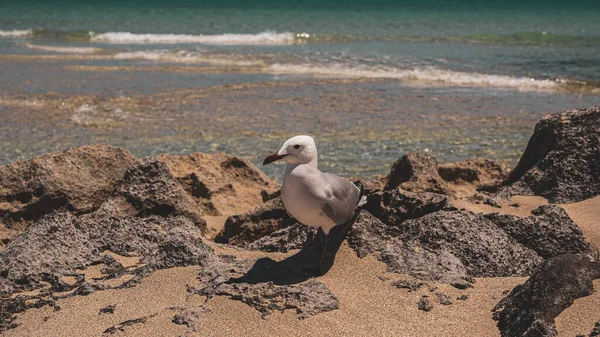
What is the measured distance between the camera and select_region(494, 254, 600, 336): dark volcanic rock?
2.86 m

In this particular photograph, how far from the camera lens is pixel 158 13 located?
39.2m

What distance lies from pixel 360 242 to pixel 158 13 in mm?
37360

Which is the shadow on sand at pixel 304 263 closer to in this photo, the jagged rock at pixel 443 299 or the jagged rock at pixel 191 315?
the jagged rock at pixel 191 315

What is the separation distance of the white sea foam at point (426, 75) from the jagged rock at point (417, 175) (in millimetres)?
9224

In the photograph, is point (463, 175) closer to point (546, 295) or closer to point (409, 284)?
point (409, 284)

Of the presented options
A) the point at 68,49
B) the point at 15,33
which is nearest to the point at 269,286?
the point at 68,49

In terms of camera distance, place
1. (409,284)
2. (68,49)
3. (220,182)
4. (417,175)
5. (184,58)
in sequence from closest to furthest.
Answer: (409,284), (417,175), (220,182), (184,58), (68,49)

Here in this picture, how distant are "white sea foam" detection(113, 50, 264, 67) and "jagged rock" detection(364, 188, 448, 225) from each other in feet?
44.5

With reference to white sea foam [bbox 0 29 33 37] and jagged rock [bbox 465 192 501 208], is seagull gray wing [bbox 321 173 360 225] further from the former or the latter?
white sea foam [bbox 0 29 33 37]

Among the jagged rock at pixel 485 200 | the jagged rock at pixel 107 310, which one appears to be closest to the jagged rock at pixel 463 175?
the jagged rock at pixel 485 200

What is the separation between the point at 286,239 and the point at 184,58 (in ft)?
50.8

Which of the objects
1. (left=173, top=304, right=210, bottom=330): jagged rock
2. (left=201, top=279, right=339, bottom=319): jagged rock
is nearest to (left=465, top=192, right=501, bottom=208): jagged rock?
(left=201, top=279, right=339, bottom=319): jagged rock

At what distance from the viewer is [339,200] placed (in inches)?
147

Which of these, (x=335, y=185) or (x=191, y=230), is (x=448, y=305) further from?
(x=191, y=230)
